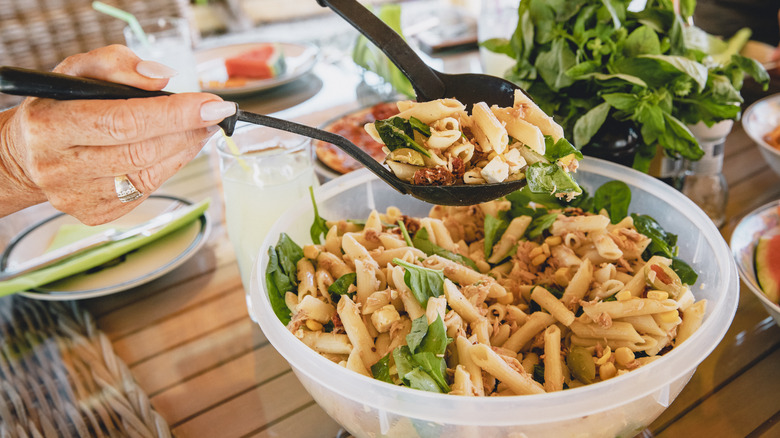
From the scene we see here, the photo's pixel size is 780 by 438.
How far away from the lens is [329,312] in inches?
33.5

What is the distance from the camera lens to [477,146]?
2.85 feet

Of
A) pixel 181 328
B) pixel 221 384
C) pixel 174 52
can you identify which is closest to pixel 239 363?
pixel 221 384

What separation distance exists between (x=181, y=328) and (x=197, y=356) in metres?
0.09

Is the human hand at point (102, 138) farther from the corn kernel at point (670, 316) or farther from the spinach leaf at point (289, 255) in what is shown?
the corn kernel at point (670, 316)

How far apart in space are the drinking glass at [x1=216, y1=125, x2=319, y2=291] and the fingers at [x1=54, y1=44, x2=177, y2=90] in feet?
0.83

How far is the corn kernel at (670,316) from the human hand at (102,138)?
62cm

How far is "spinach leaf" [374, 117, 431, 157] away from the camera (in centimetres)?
84

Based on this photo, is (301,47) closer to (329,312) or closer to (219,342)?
(219,342)

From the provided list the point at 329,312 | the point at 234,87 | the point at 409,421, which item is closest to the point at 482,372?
the point at 409,421

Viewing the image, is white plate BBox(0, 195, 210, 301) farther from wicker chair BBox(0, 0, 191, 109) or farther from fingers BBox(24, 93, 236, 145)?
wicker chair BBox(0, 0, 191, 109)

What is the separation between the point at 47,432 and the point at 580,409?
770 millimetres

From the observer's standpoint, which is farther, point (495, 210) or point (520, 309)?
point (495, 210)

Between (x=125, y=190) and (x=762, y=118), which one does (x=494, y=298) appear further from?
(x=762, y=118)

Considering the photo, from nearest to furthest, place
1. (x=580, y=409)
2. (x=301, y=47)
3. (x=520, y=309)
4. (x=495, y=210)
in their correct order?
(x=580, y=409), (x=520, y=309), (x=495, y=210), (x=301, y=47)
